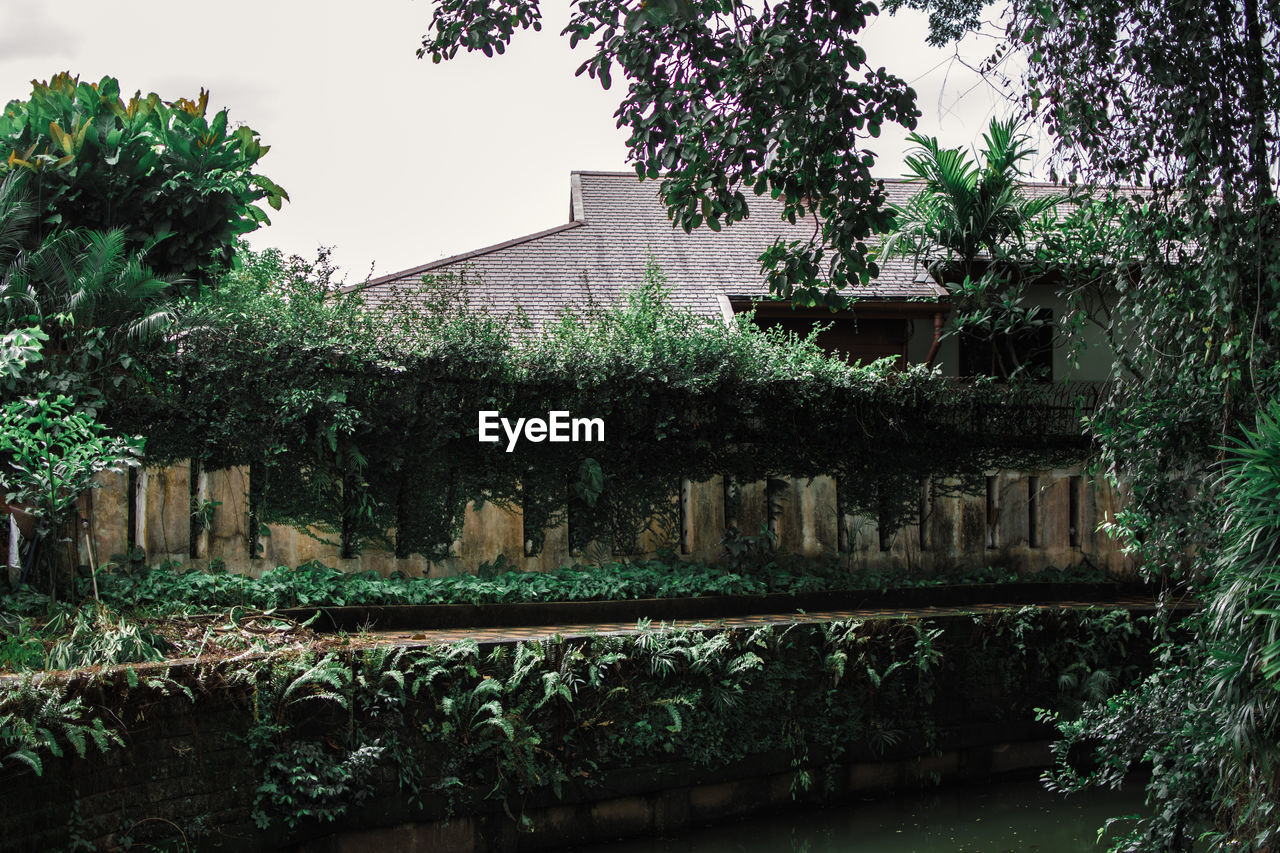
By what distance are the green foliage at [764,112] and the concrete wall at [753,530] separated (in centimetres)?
290

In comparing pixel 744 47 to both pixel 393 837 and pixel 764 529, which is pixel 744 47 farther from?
pixel 393 837

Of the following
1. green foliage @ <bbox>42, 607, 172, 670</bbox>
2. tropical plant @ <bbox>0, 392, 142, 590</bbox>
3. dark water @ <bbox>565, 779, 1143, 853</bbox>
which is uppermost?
tropical plant @ <bbox>0, 392, 142, 590</bbox>

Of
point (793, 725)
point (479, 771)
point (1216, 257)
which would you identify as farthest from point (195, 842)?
point (1216, 257)

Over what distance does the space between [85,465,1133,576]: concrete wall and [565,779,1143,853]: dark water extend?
8.27 ft

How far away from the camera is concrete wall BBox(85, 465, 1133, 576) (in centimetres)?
838

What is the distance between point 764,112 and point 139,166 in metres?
5.25

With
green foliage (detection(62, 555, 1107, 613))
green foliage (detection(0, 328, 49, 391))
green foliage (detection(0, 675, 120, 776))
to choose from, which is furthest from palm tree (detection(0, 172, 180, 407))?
green foliage (detection(0, 675, 120, 776))

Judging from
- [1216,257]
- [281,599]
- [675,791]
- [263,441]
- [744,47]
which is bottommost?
[675,791]

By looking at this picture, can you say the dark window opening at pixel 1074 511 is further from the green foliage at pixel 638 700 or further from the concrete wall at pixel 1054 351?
the concrete wall at pixel 1054 351

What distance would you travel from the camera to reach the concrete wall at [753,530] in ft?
27.5

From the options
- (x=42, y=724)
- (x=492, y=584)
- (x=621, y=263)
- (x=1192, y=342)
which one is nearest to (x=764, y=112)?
(x=1192, y=342)

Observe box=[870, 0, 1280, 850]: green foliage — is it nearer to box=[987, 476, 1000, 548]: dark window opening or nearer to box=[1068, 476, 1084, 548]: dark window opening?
box=[987, 476, 1000, 548]: dark window opening

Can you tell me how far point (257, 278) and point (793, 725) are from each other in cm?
579

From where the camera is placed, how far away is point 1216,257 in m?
5.59
